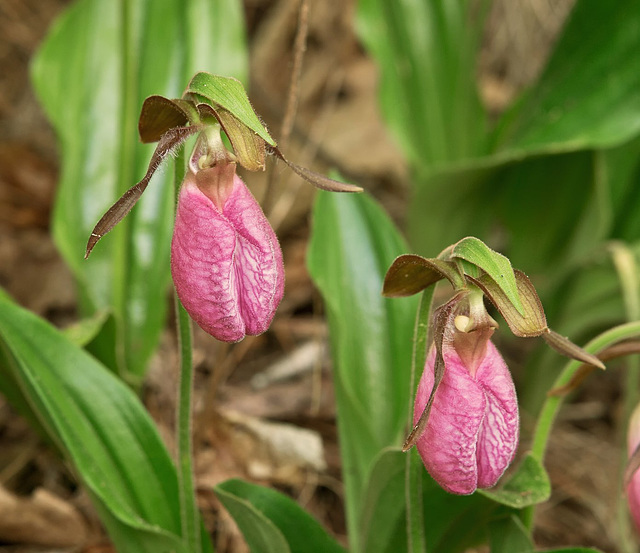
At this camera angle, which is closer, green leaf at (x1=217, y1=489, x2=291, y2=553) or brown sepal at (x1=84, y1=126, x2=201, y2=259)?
brown sepal at (x1=84, y1=126, x2=201, y2=259)

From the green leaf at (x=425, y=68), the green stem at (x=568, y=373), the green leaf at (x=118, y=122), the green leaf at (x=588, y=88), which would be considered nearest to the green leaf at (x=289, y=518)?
the green stem at (x=568, y=373)

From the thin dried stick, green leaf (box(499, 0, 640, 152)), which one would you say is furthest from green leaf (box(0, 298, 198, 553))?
green leaf (box(499, 0, 640, 152))

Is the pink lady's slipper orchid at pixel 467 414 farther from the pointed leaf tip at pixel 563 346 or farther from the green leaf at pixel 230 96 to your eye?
the green leaf at pixel 230 96

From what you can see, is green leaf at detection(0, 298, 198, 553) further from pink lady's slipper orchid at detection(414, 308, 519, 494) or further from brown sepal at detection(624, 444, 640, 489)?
brown sepal at detection(624, 444, 640, 489)

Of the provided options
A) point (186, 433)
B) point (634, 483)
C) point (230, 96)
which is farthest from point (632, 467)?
point (230, 96)

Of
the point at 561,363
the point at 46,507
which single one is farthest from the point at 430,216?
the point at 46,507

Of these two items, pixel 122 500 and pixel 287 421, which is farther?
pixel 287 421

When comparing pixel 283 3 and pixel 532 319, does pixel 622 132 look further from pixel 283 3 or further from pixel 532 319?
pixel 283 3
